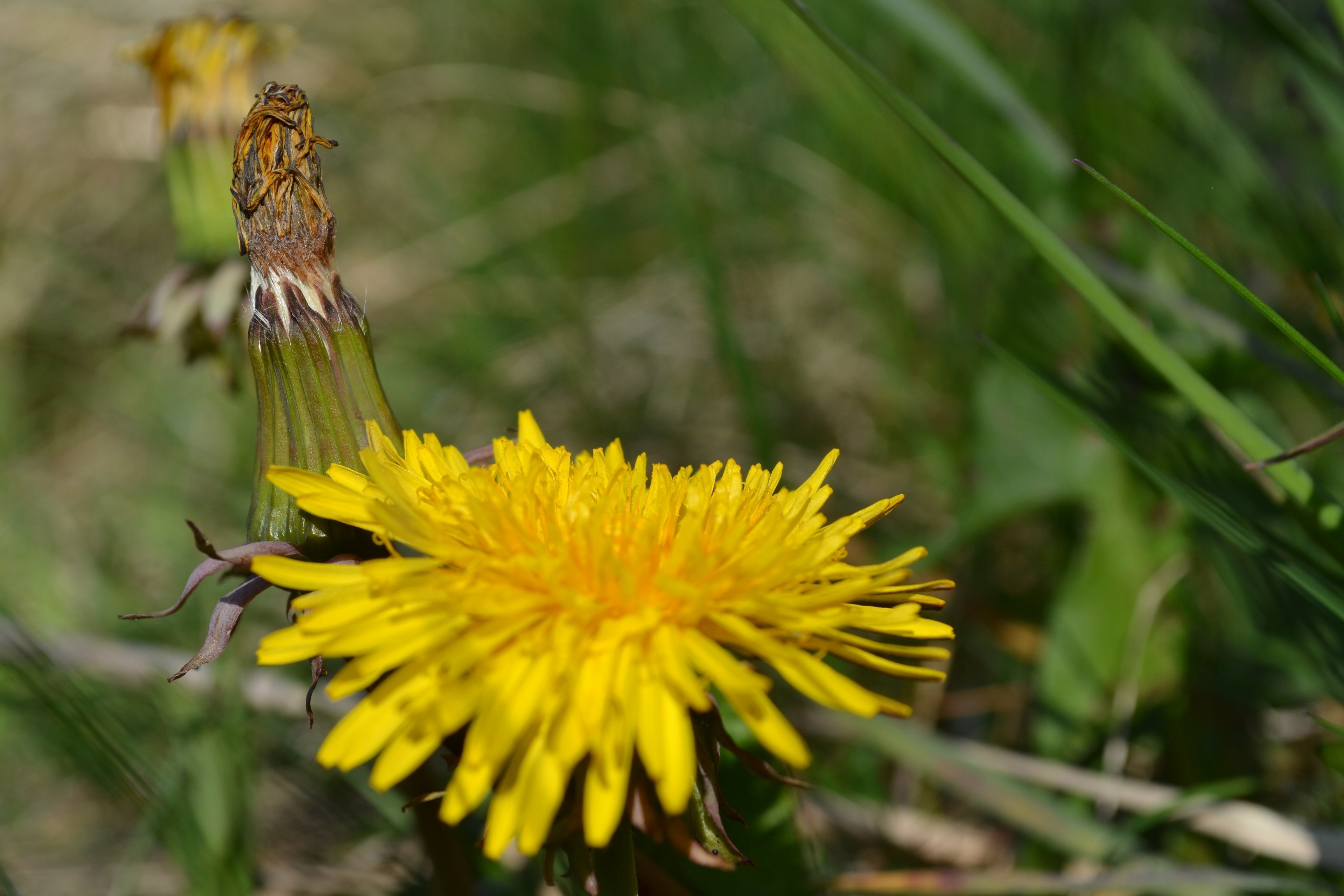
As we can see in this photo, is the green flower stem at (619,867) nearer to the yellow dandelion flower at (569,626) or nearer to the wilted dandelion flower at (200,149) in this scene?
the yellow dandelion flower at (569,626)

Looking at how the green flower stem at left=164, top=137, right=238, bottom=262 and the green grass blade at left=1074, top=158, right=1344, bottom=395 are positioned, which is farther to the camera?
the green flower stem at left=164, top=137, right=238, bottom=262

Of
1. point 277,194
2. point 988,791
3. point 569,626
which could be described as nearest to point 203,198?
point 277,194

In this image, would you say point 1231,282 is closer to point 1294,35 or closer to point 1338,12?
point 1338,12

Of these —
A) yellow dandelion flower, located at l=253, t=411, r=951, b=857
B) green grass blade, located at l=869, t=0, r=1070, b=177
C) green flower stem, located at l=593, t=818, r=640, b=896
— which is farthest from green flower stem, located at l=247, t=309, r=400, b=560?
green grass blade, located at l=869, t=0, r=1070, b=177

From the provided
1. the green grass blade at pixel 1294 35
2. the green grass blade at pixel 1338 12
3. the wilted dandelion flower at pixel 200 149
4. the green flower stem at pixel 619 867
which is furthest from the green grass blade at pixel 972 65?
the green flower stem at pixel 619 867

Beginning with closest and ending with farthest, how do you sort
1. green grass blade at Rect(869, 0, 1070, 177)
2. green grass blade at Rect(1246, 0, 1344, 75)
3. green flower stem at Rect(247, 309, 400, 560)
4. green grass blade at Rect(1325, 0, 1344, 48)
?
green flower stem at Rect(247, 309, 400, 560), green grass blade at Rect(1325, 0, 1344, 48), green grass blade at Rect(1246, 0, 1344, 75), green grass blade at Rect(869, 0, 1070, 177)

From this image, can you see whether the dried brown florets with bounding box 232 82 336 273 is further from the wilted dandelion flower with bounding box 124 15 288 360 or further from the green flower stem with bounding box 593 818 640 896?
the green flower stem with bounding box 593 818 640 896

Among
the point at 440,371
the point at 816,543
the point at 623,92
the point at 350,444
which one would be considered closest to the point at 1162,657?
the point at 816,543
